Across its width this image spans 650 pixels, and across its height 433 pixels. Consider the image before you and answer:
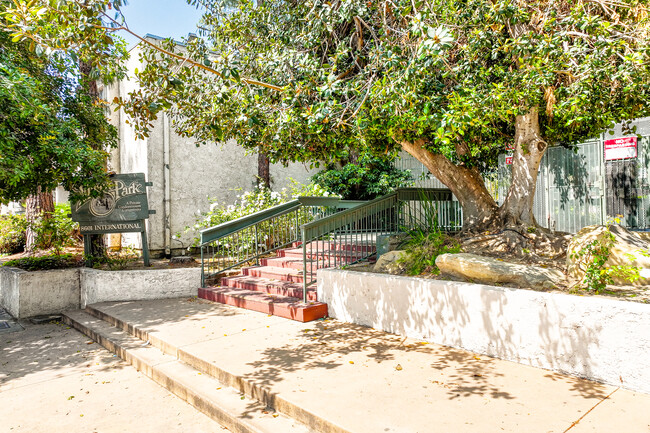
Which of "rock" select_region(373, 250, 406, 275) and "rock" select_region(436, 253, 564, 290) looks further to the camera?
"rock" select_region(373, 250, 406, 275)

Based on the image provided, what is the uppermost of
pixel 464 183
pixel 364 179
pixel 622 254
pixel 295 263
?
pixel 364 179

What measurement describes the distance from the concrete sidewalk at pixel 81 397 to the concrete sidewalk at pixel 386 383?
53 centimetres

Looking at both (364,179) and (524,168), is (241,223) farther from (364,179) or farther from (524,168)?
(364,179)

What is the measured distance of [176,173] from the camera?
1210 centimetres

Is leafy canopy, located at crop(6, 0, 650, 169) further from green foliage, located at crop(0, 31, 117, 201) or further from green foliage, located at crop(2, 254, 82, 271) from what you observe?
green foliage, located at crop(2, 254, 82, 271)

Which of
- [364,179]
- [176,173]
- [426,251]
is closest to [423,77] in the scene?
[426,251]

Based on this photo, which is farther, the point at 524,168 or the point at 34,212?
the point at 34,212

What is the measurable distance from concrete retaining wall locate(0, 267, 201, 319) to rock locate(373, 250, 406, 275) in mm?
3830

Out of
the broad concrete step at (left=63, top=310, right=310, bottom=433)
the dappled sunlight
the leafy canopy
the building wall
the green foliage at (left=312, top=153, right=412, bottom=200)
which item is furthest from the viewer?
the green foliage at (left=312, top=153, right=412, bottom=200)

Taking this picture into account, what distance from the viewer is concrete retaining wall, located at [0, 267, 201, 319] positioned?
7473mm

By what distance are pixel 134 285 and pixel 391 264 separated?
4.81 meters

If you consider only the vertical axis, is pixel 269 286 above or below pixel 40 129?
below

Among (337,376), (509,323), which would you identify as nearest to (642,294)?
(509,323)

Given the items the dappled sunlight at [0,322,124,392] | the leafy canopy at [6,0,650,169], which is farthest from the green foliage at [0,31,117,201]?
the dappled sunlight at [0,322,124,392]
